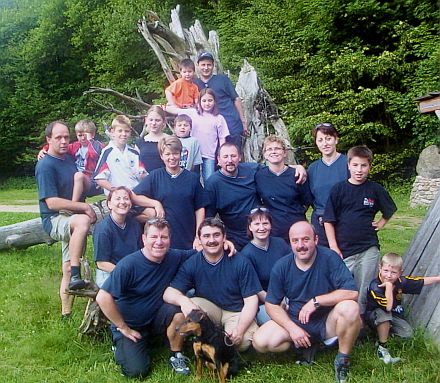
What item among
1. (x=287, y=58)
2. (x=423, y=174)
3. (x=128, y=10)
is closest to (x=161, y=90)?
(x=128, y=10)

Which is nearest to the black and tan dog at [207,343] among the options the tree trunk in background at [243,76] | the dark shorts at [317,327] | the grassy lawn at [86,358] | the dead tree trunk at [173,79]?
the grassy lawn at [86,358]

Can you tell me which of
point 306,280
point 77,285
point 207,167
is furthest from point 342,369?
point 207,167

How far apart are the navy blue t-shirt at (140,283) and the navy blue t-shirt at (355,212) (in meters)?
1.35

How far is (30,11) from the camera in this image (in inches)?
1139

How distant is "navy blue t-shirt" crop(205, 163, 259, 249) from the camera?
5.11 meters

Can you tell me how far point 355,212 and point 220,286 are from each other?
4.28 ft

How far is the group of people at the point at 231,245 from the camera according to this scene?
437cm

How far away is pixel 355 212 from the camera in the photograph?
4816 mm

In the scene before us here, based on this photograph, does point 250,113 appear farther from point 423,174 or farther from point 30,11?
point 30,11

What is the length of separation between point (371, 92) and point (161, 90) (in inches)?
344

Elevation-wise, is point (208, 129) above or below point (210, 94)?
below

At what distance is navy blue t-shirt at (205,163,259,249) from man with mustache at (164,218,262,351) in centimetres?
58

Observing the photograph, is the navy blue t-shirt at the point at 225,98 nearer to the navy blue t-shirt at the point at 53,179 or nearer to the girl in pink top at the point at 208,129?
the girl in pink top at the point at 208,129

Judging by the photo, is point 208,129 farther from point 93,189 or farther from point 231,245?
point 231,245
